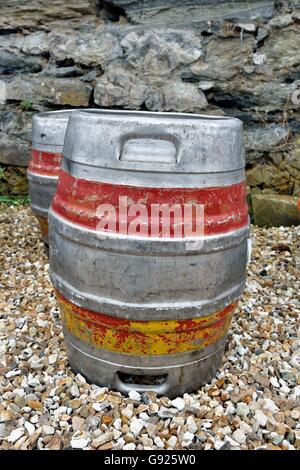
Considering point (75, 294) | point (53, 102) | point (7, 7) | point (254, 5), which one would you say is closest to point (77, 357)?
point (75, 294)

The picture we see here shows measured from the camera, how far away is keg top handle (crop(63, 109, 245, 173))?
1.49 meters

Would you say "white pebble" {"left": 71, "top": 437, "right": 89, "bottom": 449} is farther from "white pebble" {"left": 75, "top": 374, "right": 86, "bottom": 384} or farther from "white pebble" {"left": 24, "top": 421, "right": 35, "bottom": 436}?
"white pebble" {"left": 75, "top": 374, "right": 86, "bottom": 384}

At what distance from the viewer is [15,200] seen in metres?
4.84

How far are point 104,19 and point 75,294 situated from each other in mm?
3701

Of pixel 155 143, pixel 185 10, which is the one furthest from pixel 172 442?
pixel 185 10

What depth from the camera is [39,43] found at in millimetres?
4543

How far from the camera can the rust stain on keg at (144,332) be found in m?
1.64

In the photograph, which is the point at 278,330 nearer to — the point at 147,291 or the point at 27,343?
the point at 147,291

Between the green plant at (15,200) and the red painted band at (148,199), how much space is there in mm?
3236

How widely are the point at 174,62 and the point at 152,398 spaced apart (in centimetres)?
331

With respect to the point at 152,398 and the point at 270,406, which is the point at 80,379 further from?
the point at 270,406

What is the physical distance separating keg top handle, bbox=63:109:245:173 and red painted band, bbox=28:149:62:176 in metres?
1.37

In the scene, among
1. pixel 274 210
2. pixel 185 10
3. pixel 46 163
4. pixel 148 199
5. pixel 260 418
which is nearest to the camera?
pixel 148 199

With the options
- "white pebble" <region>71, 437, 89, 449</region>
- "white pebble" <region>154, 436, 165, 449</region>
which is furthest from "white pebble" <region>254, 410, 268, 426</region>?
"white pebble" <region>71, 437, 89, 449</region>
